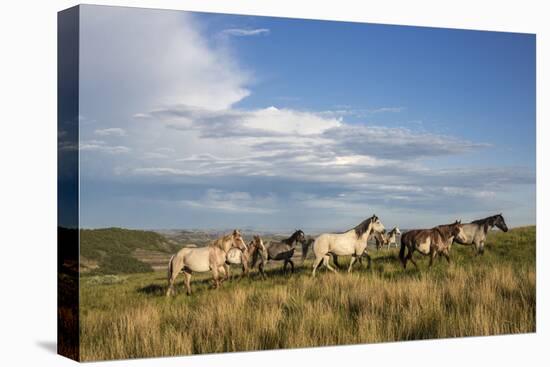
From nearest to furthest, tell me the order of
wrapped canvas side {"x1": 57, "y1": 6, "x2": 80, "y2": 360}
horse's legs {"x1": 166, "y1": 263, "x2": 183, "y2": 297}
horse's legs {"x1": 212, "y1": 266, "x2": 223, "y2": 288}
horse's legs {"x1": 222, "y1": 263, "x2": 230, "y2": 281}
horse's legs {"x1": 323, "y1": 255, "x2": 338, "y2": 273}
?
1. wrapped canvas side {"x1": 57, "y1": 6, "x2": 80, "y2": 360}
2. horse's legs {"x1": 166, "y1": 263, "x2": 183, "y2": 297}
3. horse's legs {"x1": 212, "y1": 266, "x2": 223, "y2": 288}
4. horse's legs {"x1": 222, "y1": 263, "x2": 230, "y2": 281}
5. horse's legs {"x1": 323, "y1": 255, "x2": 338, "y2": 273}

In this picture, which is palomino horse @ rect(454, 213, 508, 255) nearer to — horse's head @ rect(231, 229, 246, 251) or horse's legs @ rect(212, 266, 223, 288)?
horse's head @ rect(231, 229, 246, 251)

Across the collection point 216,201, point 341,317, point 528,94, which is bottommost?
point 341,317

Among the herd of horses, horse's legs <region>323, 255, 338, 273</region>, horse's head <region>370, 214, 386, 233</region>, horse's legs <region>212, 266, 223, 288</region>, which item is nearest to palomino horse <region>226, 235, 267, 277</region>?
the herd of horses

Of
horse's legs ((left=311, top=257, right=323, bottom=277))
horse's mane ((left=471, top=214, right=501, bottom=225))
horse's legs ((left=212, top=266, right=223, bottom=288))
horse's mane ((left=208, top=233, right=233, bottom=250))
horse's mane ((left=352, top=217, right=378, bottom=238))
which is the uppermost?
horse's mane ((left=471, top=214, right=501, bottom=225))

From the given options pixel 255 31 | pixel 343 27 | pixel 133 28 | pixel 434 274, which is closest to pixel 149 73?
pixel 133 28

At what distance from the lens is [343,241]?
1881 centimetres

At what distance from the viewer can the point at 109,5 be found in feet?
53.6

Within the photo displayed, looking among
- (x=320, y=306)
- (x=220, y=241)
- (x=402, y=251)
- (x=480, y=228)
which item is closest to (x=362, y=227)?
(x=402, y=251)

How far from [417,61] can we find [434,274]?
3744 millimetres

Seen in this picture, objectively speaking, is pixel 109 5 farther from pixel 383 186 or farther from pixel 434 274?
pixel 434 274

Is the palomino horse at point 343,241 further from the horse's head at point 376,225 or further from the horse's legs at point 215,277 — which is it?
the horse's legs at point 215,277

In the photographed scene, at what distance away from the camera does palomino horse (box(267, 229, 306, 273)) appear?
59.7 ft

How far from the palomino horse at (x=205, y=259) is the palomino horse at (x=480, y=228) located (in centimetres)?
430

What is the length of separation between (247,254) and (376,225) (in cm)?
235
